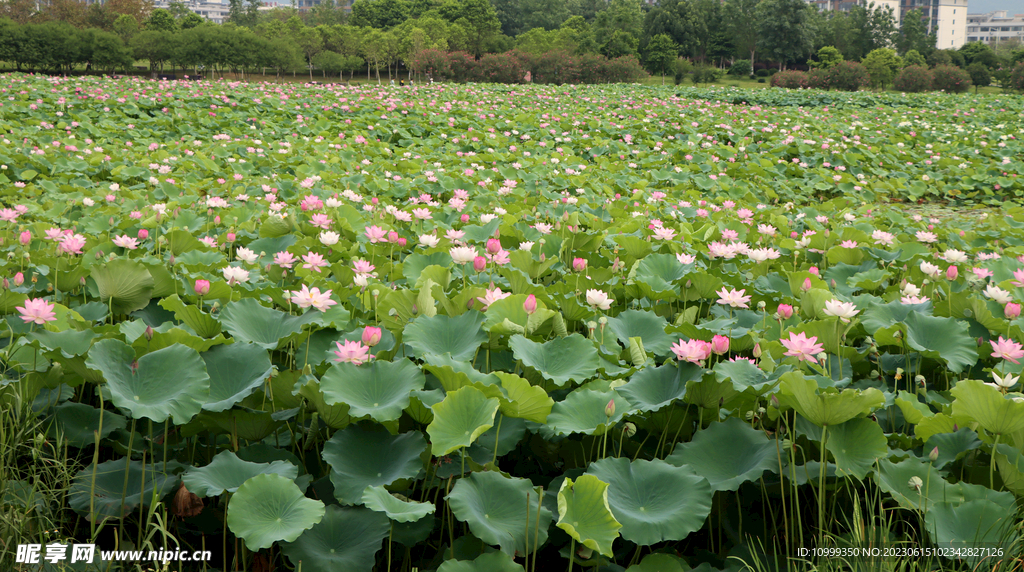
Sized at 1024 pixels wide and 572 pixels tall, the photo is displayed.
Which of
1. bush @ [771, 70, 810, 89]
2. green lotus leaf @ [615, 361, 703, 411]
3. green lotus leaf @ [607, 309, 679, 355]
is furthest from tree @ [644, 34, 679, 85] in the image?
green lotus leaf @ [615, 361, 703, 411]

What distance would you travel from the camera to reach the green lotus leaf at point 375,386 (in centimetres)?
127

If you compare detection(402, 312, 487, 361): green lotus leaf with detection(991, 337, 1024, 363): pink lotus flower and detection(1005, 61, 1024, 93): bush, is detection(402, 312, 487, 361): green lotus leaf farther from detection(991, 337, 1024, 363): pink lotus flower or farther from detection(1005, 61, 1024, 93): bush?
detection(1005, 61, 1024, 93): bush

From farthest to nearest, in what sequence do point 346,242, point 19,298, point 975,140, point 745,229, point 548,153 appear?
1. point 975,140
2. point 548,153
3. point 745,229
4. point 346,242
5. point 19,298

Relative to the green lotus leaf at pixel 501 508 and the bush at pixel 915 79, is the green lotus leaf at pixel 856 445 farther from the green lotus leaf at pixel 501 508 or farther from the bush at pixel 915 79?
the bush at pixel 915 79

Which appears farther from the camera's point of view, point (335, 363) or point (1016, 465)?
point (335, 363)

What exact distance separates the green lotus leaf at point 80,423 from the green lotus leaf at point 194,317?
11.8 inches

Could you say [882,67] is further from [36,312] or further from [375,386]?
[36,312]

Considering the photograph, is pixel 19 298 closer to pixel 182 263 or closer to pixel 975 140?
pixel 182 263

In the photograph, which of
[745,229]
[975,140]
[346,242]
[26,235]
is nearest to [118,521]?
[26,235]

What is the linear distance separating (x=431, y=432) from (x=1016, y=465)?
3.90 ft

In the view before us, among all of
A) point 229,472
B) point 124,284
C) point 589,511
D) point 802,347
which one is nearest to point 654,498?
point 589,511

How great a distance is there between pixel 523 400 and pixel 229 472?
2.11 feet

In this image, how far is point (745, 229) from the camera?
350cm

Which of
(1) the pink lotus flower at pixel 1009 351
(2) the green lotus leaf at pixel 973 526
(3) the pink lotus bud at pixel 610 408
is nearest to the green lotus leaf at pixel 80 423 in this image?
(3) the pink lotus bud at pixel 610 408
